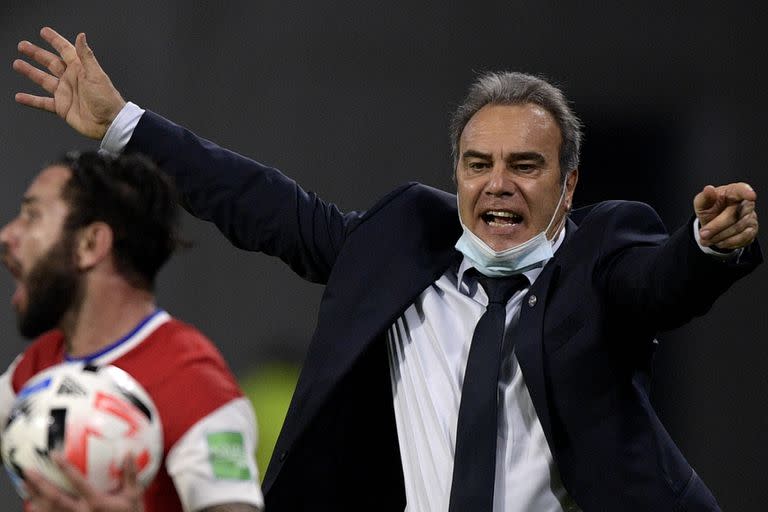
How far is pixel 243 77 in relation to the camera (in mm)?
4090

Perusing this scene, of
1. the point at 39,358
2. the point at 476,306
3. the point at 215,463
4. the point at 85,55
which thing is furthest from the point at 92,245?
the point at 476,306

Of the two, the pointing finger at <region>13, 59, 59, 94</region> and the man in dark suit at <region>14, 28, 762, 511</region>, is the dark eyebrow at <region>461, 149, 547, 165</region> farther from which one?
the pointing finger at <region>13, 59, 59, 94</region>

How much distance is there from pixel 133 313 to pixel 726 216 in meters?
0.97

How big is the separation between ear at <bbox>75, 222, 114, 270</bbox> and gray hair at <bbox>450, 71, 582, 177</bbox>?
50.5 inches

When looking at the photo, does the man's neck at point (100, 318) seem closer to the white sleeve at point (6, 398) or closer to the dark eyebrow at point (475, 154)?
the white sleeve at point (6, 398)

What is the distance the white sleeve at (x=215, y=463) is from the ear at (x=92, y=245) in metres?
0.22

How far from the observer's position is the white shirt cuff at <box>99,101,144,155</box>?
237 cm

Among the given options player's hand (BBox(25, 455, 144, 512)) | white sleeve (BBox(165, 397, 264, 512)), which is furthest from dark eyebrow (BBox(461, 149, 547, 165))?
player's hand (BBox(25, 455, 144, 512))

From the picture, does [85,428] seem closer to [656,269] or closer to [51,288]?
[51,288]

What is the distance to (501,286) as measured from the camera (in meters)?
2.49

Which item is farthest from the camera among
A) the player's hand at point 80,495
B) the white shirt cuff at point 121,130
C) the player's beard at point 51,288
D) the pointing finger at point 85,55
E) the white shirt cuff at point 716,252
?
the white shirt cuff at point 121,130

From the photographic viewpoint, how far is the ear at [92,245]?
60.1 inches

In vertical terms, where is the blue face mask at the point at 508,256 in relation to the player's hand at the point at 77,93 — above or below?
below

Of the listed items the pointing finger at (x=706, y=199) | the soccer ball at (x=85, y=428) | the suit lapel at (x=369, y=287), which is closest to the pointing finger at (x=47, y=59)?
the suit lapel at (x=369, y=287)
